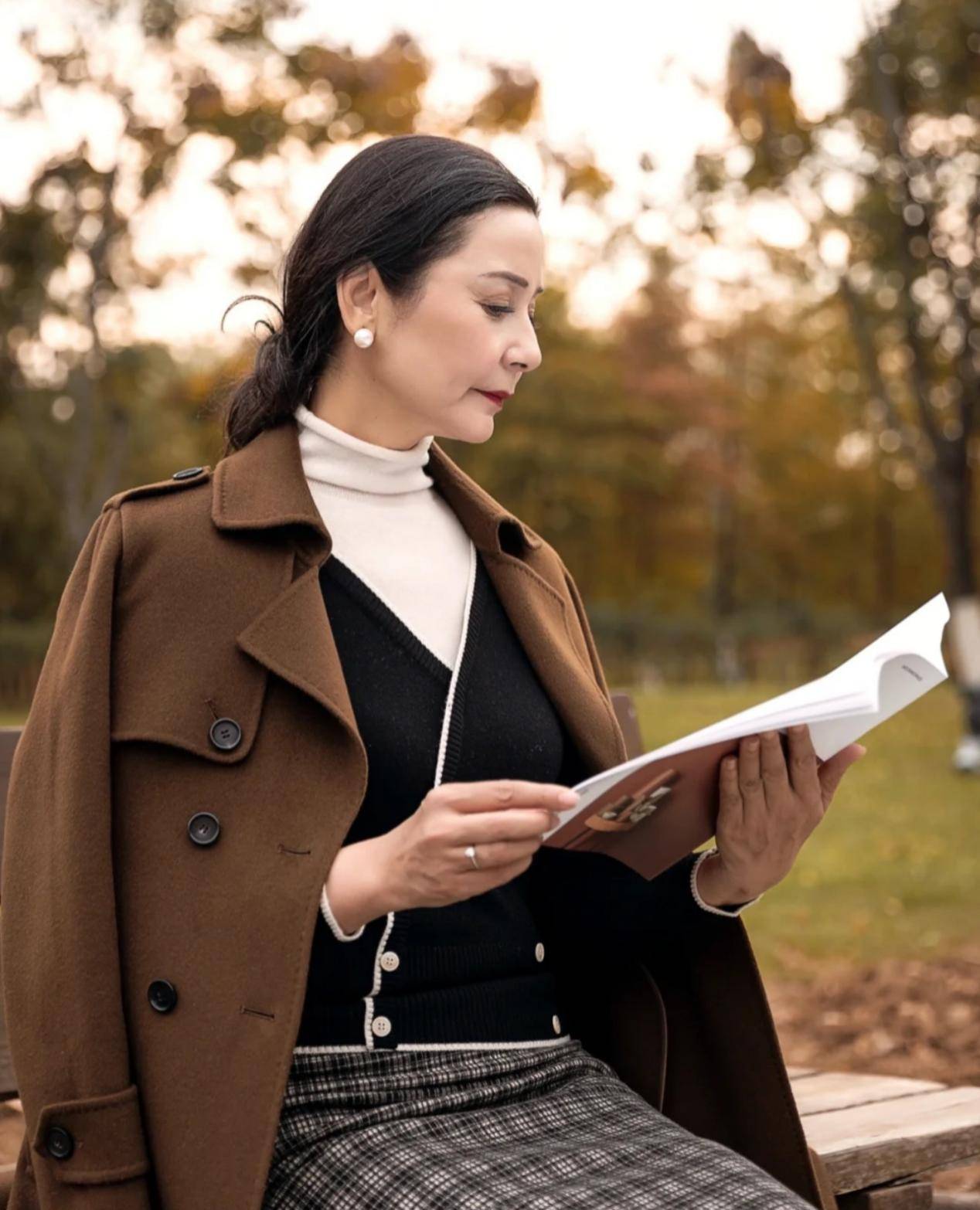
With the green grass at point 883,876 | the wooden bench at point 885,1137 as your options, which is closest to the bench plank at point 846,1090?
the wooden bench at point 885,1137

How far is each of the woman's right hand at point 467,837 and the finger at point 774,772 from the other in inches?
14.7

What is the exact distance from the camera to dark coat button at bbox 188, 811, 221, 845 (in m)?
2.18

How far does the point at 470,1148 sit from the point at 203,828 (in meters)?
0.54

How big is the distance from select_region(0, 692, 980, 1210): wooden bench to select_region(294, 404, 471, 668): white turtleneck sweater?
2.94ft

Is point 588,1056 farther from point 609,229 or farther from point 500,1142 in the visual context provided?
point 609,229

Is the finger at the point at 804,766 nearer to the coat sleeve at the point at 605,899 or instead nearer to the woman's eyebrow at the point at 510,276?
the coat sleeve at the point at 605,899

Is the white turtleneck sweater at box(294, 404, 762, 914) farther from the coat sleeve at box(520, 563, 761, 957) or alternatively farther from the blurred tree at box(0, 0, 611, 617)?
the blurred tree at box(0, 0, 611, 617)

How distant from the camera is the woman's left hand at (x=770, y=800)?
7.42 ft

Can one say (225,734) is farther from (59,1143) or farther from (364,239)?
(364,239)

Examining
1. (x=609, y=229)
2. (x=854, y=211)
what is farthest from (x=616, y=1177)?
(x=854, y=211)

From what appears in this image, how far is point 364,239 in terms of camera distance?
98.8 inches

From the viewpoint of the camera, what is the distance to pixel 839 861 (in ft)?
32.4

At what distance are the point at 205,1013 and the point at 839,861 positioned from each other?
26.8 feet

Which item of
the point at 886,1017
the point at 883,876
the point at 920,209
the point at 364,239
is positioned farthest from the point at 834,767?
the point at 920,209
